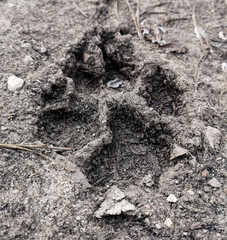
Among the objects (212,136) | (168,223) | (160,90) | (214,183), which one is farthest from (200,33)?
(168,223)

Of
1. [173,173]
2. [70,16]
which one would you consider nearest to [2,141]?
[173,173]

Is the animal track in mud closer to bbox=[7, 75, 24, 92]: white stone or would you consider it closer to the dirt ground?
the dirt ground

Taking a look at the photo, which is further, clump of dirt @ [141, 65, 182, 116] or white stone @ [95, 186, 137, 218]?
clump of dirt @ [141, 65, 182, 116]

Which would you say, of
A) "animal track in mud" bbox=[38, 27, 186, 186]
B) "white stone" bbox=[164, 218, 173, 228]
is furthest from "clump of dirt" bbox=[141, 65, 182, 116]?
"white stone" bbox=[164, 218, 173, 228]

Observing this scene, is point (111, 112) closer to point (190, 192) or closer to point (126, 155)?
point (126, 155)

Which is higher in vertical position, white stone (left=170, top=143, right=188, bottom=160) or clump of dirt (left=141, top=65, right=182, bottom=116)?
clump of dirt (left=141, top=65, right=182, bottom=116)

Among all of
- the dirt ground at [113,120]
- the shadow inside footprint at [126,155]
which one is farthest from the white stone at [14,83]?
the shadow inside footprint at [126,155]
